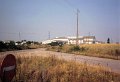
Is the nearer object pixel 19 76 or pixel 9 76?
pixel 9 76

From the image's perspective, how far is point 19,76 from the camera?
29.4ft

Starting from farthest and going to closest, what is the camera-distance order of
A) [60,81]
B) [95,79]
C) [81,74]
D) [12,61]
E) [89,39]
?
1. [89,39]
2. [81,74]
3. [95,79]
4. [60,81]
5. [12,61]

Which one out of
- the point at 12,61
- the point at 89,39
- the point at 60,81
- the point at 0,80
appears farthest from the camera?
the point at 89,39

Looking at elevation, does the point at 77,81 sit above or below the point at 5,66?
below

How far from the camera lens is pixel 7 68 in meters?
6.28

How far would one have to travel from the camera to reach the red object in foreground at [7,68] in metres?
6.05

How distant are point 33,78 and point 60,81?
1.25m

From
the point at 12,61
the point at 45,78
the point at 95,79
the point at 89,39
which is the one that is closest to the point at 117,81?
the point at 95,79

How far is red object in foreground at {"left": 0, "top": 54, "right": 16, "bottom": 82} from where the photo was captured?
6047 millimetres

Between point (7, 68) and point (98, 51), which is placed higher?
point (7, 68)

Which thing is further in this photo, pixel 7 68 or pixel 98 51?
pixel 98 51

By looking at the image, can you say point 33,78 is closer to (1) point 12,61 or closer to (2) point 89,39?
(1) point 12,61

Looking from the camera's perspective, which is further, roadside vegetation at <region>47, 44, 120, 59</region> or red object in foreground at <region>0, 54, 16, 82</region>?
roadside vegetation at <region>47, 44, 120, 59</region>

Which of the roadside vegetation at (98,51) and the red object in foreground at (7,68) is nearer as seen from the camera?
the red object in foreground at (7,68)
